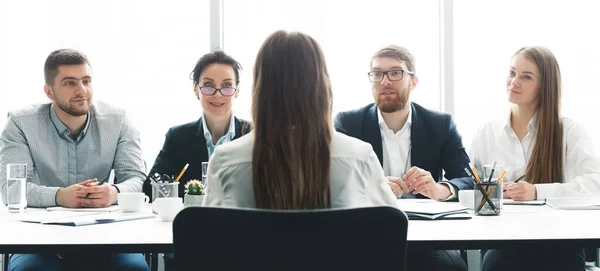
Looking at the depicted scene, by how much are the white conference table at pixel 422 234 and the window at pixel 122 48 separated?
6.99 feet

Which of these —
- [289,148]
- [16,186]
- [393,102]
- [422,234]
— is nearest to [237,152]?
[289,148]

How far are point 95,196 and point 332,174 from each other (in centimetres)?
141

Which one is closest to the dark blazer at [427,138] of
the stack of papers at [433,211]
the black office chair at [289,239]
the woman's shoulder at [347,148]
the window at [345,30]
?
the stack of papers at [433,211]

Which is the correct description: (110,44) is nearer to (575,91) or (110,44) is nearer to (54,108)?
(54,108)

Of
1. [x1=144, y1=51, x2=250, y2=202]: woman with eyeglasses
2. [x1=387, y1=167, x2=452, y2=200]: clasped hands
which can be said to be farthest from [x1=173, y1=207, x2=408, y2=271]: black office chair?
[x1=144, y1=51, x2=250, y2=202]: woman with eyeglasses

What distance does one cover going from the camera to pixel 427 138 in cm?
338

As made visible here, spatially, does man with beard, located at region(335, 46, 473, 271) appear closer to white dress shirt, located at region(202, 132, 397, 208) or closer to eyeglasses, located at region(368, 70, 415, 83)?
eyeglasses, located at region(368, 70, 415, 83)

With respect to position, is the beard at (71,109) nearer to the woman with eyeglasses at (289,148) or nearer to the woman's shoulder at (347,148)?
the woman with eyeglasses at (289,148)

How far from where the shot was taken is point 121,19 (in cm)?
438

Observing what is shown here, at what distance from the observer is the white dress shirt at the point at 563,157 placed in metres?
3.04

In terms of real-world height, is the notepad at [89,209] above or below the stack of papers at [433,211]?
below

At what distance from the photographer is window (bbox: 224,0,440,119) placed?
14.3 feet

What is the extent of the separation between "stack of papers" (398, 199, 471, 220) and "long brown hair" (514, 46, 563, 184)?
2.92 ft

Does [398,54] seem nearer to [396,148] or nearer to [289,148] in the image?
[396,148]
